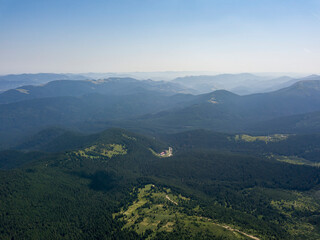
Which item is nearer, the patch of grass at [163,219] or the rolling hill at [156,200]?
the patch of grass at [163,219]

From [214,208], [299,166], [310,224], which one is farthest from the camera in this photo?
[299,166]

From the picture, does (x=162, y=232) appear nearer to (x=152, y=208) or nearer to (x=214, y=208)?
(x=152, y=208)

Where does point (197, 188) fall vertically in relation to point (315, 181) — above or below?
below

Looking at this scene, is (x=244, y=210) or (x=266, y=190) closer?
(x=244, y=210)

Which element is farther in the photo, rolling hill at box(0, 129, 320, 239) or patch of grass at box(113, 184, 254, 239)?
rolling hill at box(0, 129, 320, 239)

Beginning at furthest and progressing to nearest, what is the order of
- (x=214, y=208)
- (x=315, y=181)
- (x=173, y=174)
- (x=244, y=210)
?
1. (x=173, y=174)
2. (x=315, y=181)
3. (x=244, y=210)
4. (x=214, y=208)

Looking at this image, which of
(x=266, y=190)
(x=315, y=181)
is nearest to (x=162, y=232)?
(x=266, y=190)

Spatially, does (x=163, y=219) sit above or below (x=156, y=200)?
above

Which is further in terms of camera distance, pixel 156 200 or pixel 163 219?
pixel 156 200

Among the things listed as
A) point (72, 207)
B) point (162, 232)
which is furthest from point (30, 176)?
point (162, 232)

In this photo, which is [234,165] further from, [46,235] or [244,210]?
[46,235]
